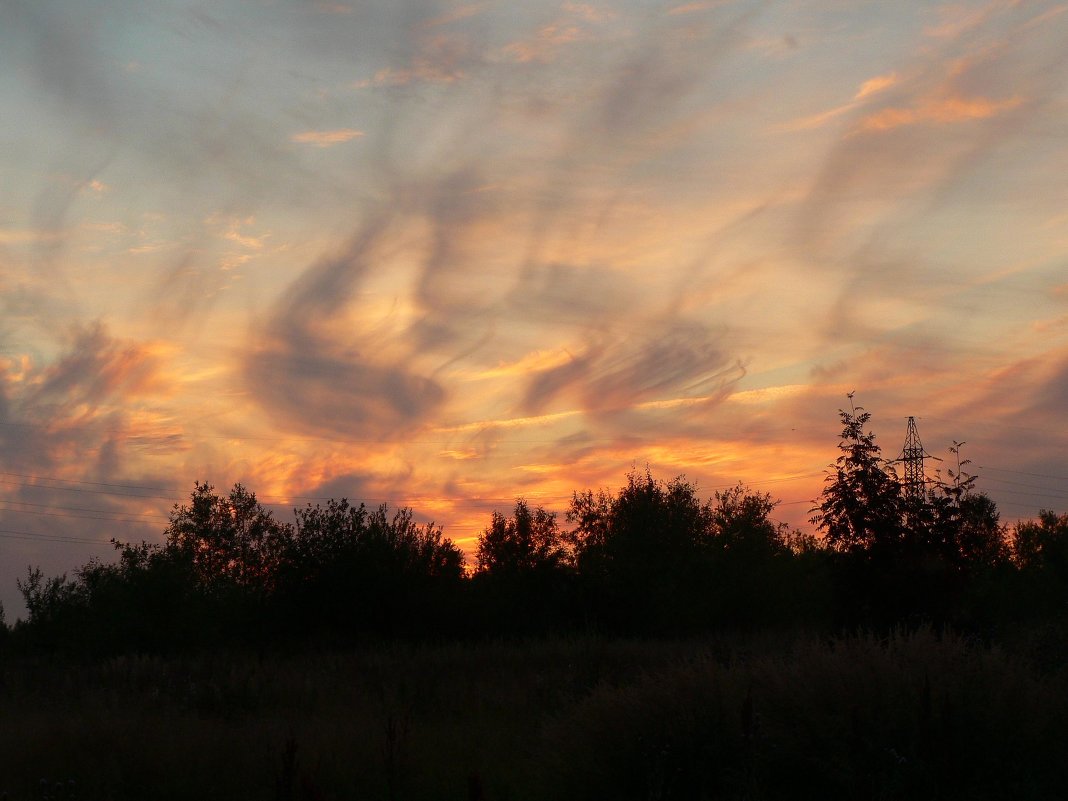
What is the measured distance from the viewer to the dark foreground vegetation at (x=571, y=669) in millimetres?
12781

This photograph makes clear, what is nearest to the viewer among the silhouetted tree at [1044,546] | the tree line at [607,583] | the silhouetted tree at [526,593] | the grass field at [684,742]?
the grass field at [684,742]

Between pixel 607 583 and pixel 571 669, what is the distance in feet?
74.4

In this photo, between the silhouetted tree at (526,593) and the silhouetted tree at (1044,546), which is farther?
the silhouetted tree at (1044,546)

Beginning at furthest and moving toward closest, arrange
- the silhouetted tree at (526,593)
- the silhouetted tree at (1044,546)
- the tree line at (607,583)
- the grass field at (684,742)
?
the silhouetted tree at (1044,546), the silhouetted tree at (526,593), the tree line at (607,583), the grass field at (684,742)

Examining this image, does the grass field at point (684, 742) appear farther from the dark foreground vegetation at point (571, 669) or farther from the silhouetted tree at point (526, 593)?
the silhouetted tree at point (526, 593)

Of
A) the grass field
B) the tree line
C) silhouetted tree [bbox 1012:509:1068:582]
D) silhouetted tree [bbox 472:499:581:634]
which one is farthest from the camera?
silhouetted tree [bbox 1012:509:1068:582]

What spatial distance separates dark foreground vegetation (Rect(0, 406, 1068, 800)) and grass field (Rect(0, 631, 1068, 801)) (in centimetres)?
4

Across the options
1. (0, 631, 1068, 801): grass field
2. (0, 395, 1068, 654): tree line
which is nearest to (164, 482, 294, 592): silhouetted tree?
(0, 395, 1068, 654): tree line

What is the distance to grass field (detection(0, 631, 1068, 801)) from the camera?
Result: 12242mm

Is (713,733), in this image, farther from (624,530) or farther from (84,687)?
(624,530)

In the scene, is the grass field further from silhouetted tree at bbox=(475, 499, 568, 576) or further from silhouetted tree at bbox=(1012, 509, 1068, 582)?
silhouetted tree at bbox=(1012, 509, 1068, 582)

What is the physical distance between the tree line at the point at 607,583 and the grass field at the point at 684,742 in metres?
13.3

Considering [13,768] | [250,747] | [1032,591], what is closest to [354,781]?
[250,747]

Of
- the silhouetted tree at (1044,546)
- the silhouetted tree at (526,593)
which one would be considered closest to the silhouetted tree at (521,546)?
the silhouetted tree at (526,593)
